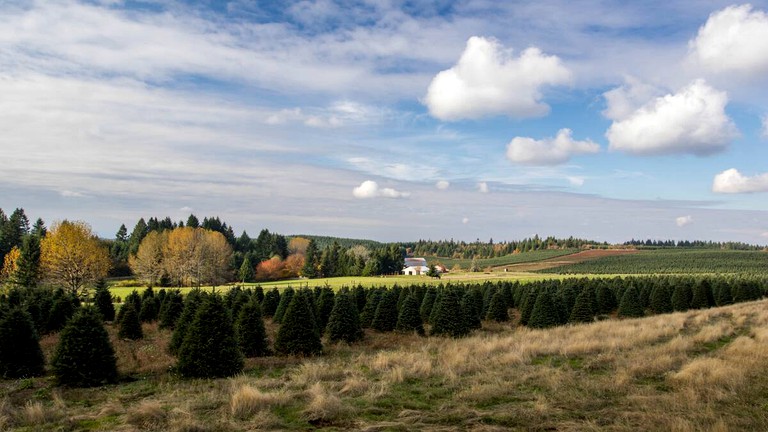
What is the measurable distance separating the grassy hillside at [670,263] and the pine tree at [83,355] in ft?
344

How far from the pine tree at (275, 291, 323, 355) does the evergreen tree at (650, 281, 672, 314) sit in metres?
34.2

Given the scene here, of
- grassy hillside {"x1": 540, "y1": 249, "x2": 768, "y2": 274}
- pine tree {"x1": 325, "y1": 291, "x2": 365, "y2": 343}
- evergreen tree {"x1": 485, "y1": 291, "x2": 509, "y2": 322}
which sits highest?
pine tree {"x1": 325, "y1": 291, "x2": 365, "y2": 343}

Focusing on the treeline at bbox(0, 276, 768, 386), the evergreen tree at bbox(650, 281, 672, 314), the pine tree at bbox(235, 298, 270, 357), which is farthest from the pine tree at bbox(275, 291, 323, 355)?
the evergreen tree at bbox(650, 281, 672, 314)

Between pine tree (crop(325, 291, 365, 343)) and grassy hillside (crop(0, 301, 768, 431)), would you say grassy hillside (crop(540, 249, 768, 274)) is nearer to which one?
pine tree (crop(325, 291, 365, 343))

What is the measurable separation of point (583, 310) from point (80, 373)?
28.9m

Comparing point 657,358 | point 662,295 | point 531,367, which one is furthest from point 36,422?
point 662,295

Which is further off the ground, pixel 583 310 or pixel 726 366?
pixel 726 366

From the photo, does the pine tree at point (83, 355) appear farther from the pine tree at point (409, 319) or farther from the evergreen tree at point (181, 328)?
the pine tree at point (409, 319)

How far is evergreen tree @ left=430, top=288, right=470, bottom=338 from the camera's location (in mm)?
24031

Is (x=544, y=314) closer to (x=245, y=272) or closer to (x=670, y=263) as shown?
(x=245, y=272)

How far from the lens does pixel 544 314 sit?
92.8 feet

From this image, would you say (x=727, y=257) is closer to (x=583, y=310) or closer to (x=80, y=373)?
(x=583, y=310)

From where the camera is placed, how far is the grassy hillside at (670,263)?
330ft

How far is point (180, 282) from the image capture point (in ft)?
257
